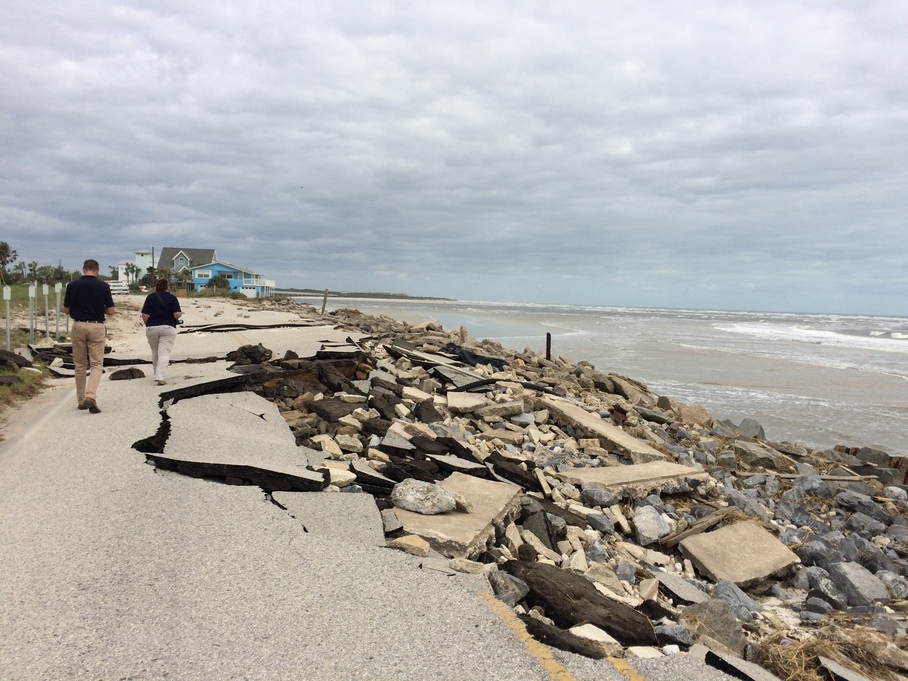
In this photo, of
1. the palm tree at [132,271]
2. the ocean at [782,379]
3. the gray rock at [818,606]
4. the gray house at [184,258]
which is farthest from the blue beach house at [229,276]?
the gray rock at [818,606]

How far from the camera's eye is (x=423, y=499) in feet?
15.8

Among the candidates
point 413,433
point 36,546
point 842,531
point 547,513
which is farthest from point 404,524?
point 842,531

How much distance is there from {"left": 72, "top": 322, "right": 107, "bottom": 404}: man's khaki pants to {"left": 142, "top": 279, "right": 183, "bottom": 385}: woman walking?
3.96 feet

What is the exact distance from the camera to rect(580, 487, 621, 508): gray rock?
629 cm

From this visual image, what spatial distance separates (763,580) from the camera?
17.0ft

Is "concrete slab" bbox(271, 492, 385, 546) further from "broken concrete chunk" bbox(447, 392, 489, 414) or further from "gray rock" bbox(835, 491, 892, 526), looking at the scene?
"gray rock" bbox(835, 491, 892, 526)

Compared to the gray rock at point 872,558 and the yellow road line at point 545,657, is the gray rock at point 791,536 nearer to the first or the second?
the gray rock at point 872,558

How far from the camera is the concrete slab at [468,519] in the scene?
4223mm

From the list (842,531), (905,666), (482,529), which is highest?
(482,529)

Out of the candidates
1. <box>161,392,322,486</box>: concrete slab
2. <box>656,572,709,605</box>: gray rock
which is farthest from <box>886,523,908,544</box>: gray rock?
<box>161,392,322,486</box>: concrete slab

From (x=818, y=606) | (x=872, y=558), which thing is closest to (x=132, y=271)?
(x=872, y=558)

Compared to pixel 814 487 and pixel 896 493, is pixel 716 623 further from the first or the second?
pixel 896 493

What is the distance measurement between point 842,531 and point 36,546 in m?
8.20

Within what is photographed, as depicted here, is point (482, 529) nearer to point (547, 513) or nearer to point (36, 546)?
point (547, 513)
